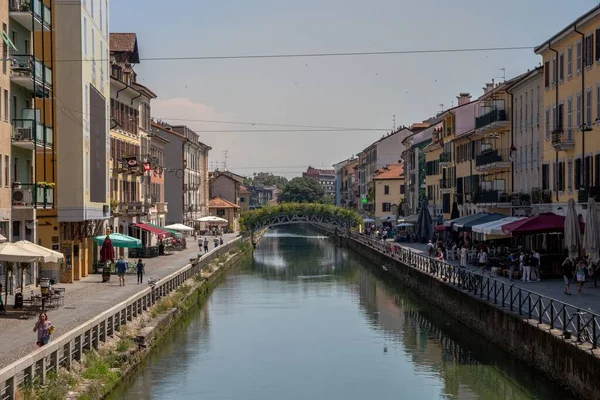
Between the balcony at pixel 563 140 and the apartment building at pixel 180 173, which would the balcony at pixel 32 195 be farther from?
the apartment building at pixel 180 173

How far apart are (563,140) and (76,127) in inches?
854

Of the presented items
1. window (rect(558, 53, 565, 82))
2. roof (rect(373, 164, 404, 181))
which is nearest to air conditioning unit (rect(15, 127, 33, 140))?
window (rect(558, 53, 565, 82))

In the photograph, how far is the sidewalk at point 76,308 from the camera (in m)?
23.4

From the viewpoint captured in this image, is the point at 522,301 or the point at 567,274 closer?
the point at 522,301

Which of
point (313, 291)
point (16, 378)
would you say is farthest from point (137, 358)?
point (313, 291)

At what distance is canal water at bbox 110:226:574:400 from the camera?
86.4ft

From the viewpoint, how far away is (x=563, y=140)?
45.1 meters

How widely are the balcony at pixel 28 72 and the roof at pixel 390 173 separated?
86464 mm

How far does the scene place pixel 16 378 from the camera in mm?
18188

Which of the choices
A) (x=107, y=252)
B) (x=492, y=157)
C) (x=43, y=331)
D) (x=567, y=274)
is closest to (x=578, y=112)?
(x=567, y=274)

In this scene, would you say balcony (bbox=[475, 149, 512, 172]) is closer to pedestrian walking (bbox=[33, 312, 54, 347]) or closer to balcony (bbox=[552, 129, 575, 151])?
balcony (bbox=[552, 129, 575, 151])

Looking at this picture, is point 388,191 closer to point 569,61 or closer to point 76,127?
point 569,61

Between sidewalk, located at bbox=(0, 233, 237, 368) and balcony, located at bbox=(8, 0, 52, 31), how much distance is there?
10267mm

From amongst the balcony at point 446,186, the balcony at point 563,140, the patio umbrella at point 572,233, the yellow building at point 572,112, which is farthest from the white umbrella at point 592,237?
the balcony at point 446,186
